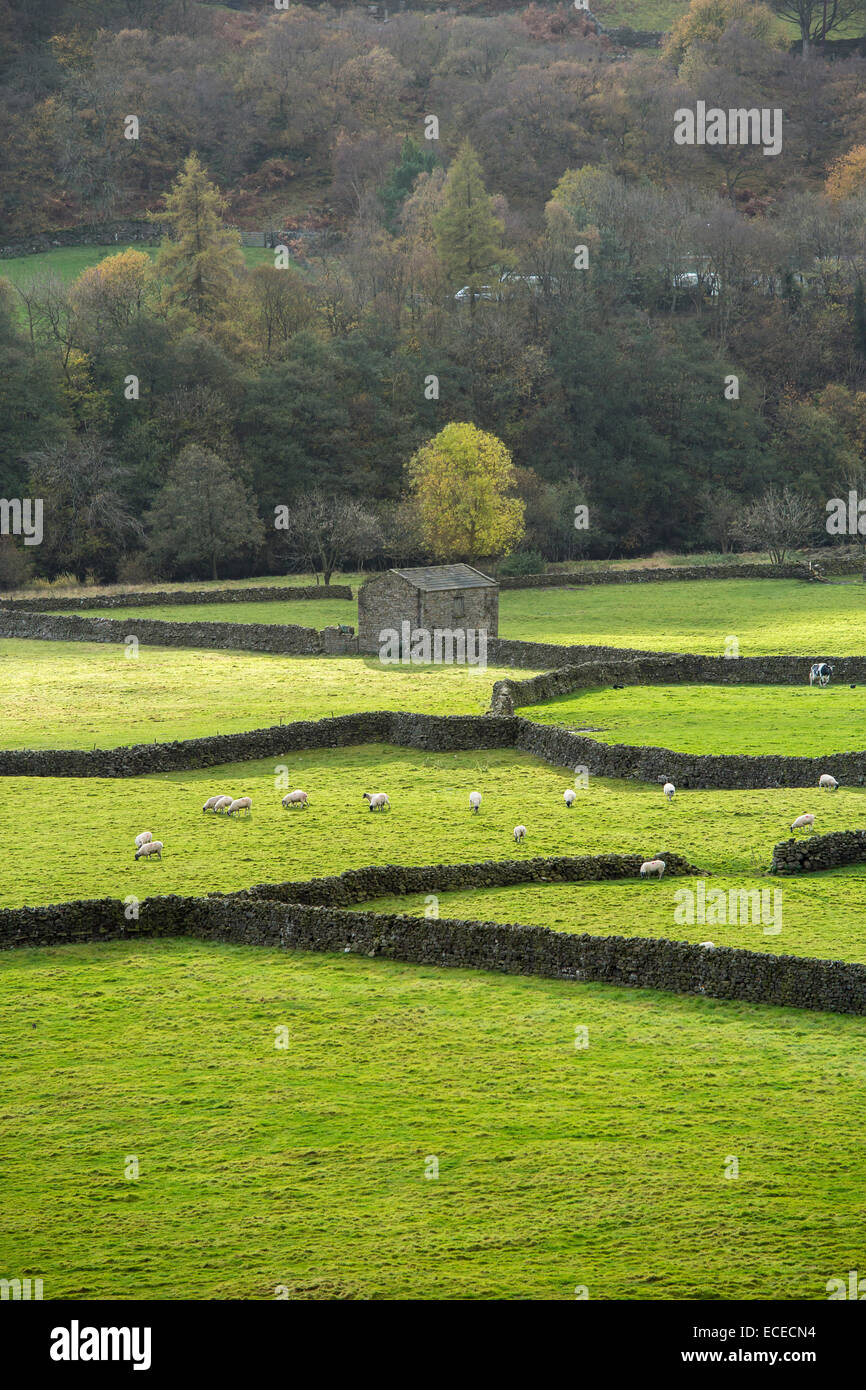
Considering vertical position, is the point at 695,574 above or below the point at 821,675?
above

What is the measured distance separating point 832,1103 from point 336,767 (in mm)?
24548

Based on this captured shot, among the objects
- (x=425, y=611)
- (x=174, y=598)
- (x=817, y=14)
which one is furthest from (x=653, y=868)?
(x=817, y=14)

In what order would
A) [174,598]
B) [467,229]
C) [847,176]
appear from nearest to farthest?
[174,598] < [467,229] < [847,176]

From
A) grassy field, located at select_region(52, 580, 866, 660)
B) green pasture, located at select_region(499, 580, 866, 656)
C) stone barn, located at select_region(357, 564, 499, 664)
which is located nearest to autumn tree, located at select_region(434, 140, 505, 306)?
green pasture, located at select_region(499, 580, 866, 656)

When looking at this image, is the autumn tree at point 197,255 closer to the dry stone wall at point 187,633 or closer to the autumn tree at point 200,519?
the autumn tree at point 200,519

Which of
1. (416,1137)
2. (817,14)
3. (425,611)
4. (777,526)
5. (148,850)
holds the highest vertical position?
(817,14)

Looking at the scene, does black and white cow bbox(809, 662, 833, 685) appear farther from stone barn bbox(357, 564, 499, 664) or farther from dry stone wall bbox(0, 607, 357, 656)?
dry stone wall bbox(0, 607, 357, 656)

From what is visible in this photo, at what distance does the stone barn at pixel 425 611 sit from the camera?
6531 centimetres

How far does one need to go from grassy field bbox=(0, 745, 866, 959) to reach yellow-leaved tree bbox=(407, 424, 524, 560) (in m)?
46.7

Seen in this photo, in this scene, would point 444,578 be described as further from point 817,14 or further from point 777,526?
point 817,14

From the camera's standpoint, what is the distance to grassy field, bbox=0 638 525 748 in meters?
48.6

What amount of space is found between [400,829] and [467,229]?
98.3 metres

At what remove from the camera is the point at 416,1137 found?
20125 mm
